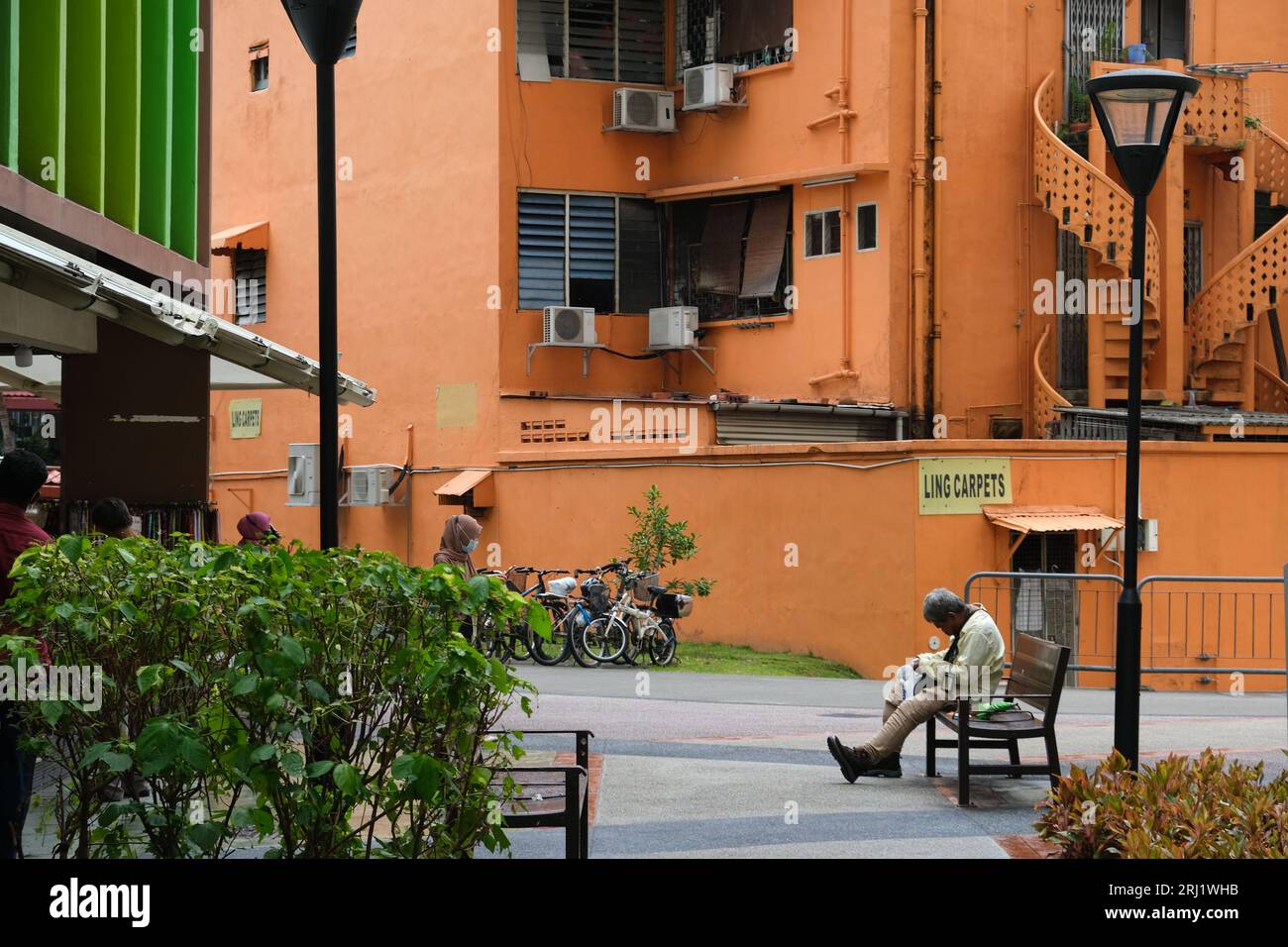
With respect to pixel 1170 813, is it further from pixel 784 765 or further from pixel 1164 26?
pixel 1164 26

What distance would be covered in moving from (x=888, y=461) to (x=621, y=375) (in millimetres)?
7124

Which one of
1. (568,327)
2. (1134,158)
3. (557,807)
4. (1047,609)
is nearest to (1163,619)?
(1047,609)

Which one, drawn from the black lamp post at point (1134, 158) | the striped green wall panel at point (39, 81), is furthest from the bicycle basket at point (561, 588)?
the black lamp post at point (1134, 158)

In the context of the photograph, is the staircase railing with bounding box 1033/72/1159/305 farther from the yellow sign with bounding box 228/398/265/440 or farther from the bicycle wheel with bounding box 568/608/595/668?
the yellow sign with bounding box 228/398/265/440

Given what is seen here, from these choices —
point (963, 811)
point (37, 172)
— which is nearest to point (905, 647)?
point (963, 811)

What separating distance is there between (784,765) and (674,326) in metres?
14.9

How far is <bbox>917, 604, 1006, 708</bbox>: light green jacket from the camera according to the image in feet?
33.6

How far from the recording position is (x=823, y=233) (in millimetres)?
25000

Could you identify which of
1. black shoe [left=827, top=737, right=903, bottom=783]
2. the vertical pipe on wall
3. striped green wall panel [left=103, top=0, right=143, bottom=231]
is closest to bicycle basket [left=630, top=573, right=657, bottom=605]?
the vertical pipe on wall

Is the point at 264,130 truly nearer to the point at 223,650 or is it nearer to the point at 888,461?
the point at 888,461

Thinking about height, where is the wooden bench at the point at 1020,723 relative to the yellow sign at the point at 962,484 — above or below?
below

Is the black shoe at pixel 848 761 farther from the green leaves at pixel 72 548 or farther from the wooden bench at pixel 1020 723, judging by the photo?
the green leaves at pixel 72 548

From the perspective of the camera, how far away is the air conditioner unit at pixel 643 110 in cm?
2573

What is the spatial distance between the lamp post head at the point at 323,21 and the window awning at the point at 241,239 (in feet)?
68.0
